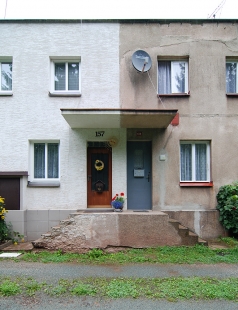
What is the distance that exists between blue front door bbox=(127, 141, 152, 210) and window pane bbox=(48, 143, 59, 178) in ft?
7.71

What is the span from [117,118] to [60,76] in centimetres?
281

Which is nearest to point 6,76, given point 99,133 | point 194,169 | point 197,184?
point 99,133

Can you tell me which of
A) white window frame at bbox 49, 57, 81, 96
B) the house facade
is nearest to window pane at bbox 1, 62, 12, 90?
the house facade

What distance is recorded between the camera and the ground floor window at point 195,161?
7707 millimetres

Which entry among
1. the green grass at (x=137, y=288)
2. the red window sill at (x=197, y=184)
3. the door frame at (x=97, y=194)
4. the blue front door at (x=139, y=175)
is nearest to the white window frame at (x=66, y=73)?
the door frame at (x=97, y=194)

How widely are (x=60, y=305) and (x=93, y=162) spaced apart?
4685 mm

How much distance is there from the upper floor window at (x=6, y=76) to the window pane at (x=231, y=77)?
7.36m

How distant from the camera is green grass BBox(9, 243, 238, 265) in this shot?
5.50 metres

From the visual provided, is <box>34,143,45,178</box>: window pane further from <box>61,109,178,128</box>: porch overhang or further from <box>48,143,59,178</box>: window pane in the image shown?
<box>61,109,178,128</box>: porch overhang

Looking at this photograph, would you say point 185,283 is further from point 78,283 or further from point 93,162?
point 93,162

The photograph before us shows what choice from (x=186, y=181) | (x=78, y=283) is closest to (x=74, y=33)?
(x=186, y=181)

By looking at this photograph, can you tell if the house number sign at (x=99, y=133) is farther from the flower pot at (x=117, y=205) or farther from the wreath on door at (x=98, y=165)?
the flower pot at (x=117, y=205)

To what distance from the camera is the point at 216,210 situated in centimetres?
741

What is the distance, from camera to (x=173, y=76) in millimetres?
7895
